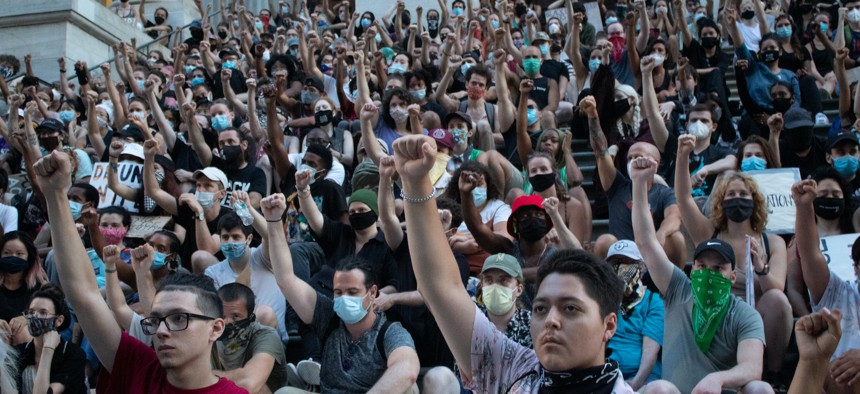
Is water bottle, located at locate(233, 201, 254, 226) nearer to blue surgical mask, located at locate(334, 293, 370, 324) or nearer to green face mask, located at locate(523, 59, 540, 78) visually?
blue surgical mask, located at locate(334, 293, 370, 324)

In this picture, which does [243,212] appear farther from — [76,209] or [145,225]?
[76,209]

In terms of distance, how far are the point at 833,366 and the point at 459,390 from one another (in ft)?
6.95

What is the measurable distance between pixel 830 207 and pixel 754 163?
1.28 metres

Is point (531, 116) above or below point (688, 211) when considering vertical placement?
→ above

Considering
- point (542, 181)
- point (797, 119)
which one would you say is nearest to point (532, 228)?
point (542, 181)

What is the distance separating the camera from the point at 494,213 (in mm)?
8242

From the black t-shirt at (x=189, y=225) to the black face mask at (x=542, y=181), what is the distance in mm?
2683

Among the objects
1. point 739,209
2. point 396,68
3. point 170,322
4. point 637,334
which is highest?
point 396,68

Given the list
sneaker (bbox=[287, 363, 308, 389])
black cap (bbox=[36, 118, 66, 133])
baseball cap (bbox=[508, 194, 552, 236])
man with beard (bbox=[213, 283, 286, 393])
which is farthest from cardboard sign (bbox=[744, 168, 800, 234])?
black cap (bbox=[36, 118, 66, 133])

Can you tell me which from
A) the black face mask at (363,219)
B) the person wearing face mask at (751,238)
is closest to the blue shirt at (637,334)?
the person wearing face mask at (751,238)

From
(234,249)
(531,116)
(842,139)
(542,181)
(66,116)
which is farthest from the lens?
(66,116)

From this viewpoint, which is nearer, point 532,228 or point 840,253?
point 840,253

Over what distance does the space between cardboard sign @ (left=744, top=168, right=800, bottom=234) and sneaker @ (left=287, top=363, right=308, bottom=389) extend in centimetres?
367

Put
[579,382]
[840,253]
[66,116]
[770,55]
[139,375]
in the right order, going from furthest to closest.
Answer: [66,116] < [770,55] < [840,253] < [139,375] < [579,382]
